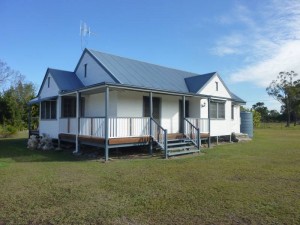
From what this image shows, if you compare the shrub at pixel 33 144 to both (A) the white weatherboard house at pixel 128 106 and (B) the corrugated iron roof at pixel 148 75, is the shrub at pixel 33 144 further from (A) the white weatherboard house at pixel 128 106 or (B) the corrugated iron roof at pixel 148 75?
(B) the corrugated iron roof at pixel 148 75

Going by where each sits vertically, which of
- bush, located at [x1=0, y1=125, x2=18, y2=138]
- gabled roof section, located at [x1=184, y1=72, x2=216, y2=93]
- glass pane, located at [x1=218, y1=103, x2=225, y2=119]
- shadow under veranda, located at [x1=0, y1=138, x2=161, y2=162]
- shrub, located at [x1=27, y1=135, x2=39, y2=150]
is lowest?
shadow under veranda, located at [x1=0, y1=138, x2=161, y2=162]

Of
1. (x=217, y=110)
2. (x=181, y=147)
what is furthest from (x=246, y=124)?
(x=181, y=147)

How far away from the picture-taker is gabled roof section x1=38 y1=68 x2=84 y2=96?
1526 centimetres

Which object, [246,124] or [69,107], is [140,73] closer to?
[69,107]

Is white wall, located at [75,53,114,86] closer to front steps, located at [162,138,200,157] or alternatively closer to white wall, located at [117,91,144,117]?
white wall, located at [117,91,144,117]

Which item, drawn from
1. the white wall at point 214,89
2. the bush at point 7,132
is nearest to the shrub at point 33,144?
the bush at point 7,132

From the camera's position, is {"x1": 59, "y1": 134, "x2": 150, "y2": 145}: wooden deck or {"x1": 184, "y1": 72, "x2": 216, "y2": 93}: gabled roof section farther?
{"x1": 184, "y1": 72, "x2": 216, "y2": 93}: gabled roof section

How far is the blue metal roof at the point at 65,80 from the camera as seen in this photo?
50.1ft

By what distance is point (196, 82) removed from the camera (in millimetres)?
18516

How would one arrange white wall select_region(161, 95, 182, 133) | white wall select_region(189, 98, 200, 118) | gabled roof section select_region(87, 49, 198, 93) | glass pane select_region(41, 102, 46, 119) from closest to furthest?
gabled roof section select_region(87, 49, 198, 93), white wall select_region(161, 95, 182, 133), white wall select_region(189, 98, 200, 118), glass pane select_region(41, 102, 46, 119)

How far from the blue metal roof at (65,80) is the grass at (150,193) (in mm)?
6340

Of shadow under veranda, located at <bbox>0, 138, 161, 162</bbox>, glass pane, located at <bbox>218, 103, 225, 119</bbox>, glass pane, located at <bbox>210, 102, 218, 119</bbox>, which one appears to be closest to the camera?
shadow under veranda, located at <bbox>0, 138, 161, 162</bbox>

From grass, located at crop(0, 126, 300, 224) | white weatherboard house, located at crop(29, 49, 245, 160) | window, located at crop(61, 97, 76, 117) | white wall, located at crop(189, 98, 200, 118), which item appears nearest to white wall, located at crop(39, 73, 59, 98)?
white weatherboard house, located at crop(29, 49, 245, 160)

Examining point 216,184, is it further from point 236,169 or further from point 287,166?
point 287,166
